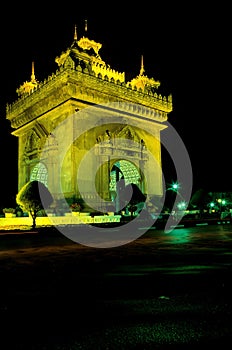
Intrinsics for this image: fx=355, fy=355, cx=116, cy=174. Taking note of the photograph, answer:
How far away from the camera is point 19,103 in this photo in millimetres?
36219

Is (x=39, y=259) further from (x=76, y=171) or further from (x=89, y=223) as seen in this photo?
(x=76, y=171)

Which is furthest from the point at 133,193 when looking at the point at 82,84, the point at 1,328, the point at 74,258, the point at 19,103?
the point at 1,328

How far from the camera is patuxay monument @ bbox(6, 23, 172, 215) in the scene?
29172mm

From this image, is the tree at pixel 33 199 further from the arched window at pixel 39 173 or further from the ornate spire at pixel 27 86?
the ornate spire at pixel 27 86

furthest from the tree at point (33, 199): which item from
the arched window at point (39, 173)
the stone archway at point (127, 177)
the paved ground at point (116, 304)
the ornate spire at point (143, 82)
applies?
the ornate spire at point (143, 82)

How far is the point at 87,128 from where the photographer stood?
3022cm

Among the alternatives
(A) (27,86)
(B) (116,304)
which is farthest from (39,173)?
(B) (116,304)

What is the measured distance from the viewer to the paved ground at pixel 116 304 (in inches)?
137

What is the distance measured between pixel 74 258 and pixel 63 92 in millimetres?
22172

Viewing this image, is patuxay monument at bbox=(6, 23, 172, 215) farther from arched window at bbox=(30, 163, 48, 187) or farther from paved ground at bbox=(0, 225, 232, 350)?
paved ground at bbox=(0, 225, 232, 350)

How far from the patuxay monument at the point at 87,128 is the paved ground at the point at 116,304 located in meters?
20.7

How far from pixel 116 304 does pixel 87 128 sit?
2615cm

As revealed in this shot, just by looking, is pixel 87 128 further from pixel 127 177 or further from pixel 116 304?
pixel 116 304

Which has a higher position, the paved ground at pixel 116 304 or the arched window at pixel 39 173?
the arched window at pixel 39 173
